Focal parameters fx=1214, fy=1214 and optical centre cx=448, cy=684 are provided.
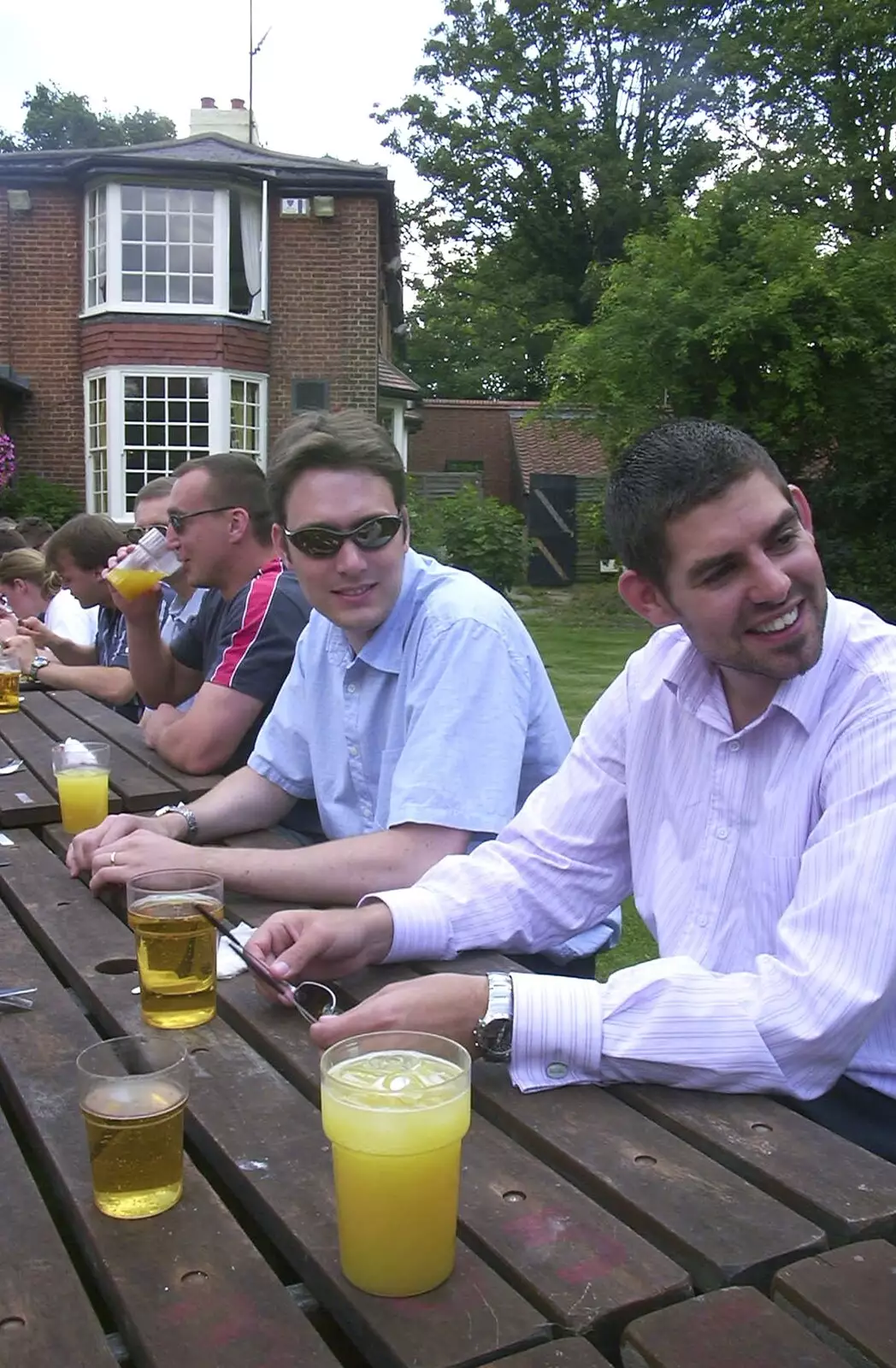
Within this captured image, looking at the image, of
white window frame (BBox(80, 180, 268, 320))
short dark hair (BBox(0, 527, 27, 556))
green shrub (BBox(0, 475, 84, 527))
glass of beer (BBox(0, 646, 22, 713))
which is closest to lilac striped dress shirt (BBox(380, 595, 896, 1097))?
glass of beer (BBox(0, 646, 22, 713))

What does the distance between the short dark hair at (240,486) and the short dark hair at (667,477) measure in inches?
85.0

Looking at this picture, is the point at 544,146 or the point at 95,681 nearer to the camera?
the point at 95,681

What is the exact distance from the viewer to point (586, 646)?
1354 centimetres

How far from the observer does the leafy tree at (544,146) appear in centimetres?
3047

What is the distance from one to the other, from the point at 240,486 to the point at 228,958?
2273mm

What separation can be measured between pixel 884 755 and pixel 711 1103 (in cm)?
52

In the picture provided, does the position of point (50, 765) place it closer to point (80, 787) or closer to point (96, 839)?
point (80, 787)

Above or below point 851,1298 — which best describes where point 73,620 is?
above

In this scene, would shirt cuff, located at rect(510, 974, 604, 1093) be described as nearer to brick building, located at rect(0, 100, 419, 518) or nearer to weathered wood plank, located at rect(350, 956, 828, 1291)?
weathered wood plank, located at rect(350, 956, 828, 1291)

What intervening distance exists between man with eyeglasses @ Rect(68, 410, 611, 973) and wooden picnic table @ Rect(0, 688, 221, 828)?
11.1 inches

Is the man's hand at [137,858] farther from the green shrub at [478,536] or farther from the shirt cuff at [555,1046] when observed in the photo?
the green shrub at [478,536]

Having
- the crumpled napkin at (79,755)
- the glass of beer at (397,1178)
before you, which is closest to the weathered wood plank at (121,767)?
the crumpled napkin at (79,755)

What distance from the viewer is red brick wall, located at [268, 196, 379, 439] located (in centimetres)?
1833

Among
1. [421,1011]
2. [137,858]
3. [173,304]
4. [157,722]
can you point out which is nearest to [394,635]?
[137,858]
